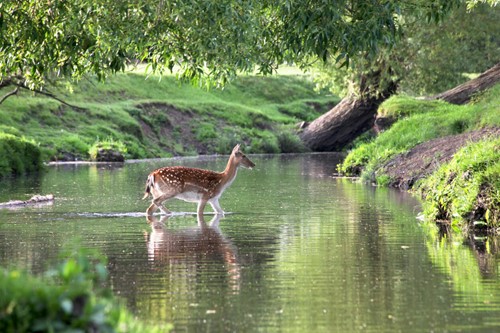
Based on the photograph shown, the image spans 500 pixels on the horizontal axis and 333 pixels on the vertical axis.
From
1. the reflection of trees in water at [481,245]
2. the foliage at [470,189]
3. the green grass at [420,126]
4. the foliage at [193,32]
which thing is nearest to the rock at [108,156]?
the green grass at [420,126]

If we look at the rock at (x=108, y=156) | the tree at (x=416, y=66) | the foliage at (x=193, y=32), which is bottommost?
the rock at (x=108, y=156)

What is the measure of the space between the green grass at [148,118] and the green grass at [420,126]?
13904 millimetres

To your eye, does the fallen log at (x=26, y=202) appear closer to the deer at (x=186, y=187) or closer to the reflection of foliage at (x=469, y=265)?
the deer at (x=186, y=187)

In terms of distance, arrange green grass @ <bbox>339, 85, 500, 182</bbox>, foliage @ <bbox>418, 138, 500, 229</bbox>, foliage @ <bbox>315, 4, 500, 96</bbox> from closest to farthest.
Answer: foliage @ <bbox>418, 138, 500, 229</bbox>
green grass @ <bbox>339, 85, 500, 182</bbox>
foliage @ <bbox>315, 4, 500, 96</bbox>

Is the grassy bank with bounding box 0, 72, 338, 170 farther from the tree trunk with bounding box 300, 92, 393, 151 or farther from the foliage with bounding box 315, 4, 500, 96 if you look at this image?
the foliage with bounding box 315, 4, 500, 96

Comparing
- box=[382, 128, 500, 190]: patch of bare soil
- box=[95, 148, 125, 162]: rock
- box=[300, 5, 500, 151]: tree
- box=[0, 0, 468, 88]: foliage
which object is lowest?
box=[382, 128, 500, 190]: patch of bare soil

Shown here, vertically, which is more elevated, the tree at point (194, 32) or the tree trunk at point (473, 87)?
the tree trunk at point (473, 87)

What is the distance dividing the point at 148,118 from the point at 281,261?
148ft

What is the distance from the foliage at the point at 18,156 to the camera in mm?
37969

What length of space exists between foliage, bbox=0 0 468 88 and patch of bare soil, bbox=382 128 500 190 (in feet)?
27.1

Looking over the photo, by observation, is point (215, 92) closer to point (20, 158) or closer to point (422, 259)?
point (20, 158)

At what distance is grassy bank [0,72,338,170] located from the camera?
5156 centimetres

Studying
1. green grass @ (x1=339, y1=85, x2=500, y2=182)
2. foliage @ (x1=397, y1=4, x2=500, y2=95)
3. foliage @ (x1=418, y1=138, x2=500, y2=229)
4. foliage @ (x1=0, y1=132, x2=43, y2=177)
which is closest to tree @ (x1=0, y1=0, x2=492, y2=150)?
foliage @ (x1=418, y1=138, x2=500, y2=229)

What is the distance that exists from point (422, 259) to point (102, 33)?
7.31 m
